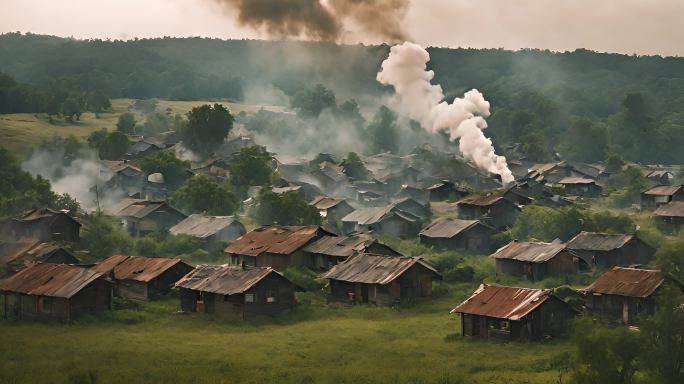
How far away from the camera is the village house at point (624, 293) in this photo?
49.7m

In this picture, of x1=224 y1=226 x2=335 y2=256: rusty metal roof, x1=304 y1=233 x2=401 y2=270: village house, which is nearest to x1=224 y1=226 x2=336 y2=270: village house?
x1=224 y1=226 x2=335 y2=256: rusty metal roof

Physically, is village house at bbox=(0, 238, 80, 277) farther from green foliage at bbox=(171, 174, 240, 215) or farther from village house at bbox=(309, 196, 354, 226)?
village house at bbox=(309, 196, 354, 226)

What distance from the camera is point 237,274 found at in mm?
55875

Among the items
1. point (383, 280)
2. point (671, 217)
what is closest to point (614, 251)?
point (671, 217)

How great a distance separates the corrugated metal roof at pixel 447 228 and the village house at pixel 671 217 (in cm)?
1510

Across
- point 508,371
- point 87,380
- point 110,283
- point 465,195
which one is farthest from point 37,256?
point 465,195

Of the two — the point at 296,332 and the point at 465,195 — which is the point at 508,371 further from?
the point at 465,195

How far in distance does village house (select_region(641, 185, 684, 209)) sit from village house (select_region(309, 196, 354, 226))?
1039 inches

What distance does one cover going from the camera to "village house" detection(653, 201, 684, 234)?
80375mm

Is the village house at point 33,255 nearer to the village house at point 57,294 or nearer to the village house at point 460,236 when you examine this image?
the village house at point 57,294

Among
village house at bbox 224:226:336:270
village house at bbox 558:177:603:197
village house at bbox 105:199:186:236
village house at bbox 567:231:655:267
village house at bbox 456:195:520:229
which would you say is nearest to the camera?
village house at bbox 567:231:655:267

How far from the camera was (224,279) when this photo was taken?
55.5m

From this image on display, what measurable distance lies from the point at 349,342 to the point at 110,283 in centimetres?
1365

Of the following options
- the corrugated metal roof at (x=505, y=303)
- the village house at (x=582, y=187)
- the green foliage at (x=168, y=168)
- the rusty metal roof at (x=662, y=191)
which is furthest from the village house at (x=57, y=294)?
the village house at (x=582, y=187)
